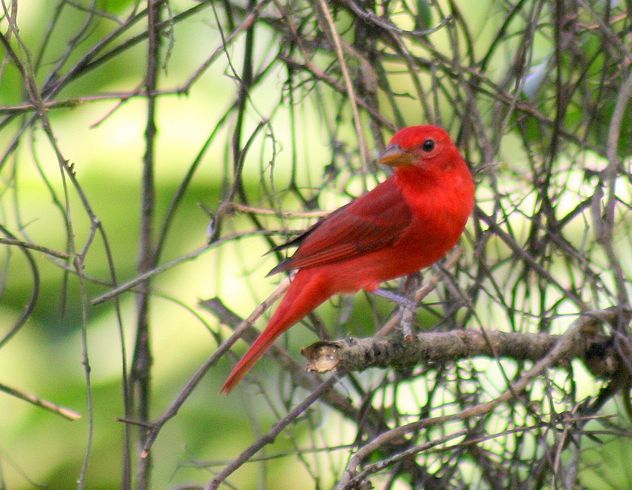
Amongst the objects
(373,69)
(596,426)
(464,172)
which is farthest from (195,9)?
(596,426)

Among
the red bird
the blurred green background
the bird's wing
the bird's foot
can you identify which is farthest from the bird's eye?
the bird's foot

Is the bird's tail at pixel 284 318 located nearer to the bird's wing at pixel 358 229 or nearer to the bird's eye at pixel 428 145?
the bird's wing at pixel 358 229

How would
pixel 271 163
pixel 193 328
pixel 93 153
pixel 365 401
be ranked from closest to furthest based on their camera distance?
pixel 271 163 → pixel 365 401 → pixel 193 328 → pixel 93 153

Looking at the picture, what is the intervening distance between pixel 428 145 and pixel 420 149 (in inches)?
1.2

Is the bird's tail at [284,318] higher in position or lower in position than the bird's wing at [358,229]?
lower

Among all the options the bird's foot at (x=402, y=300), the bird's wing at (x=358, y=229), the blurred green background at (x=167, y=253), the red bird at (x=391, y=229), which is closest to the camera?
the bird's foot at (x=402, y=300)

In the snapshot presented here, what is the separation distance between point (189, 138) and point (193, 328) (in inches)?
40.3

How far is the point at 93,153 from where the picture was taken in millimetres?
4871

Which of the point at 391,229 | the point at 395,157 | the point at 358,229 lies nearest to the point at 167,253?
the point at 358,229

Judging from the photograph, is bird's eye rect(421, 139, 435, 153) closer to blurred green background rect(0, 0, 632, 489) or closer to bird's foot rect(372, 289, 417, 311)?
blurred green background rect(0, 0, 632, 489)

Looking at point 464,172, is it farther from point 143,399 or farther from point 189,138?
point 189,138

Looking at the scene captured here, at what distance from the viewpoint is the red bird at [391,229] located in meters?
3.38

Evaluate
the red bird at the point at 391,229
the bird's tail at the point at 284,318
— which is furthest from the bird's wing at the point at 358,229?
the bird's tail at the point at 284,318

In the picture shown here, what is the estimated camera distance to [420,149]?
137 inches
